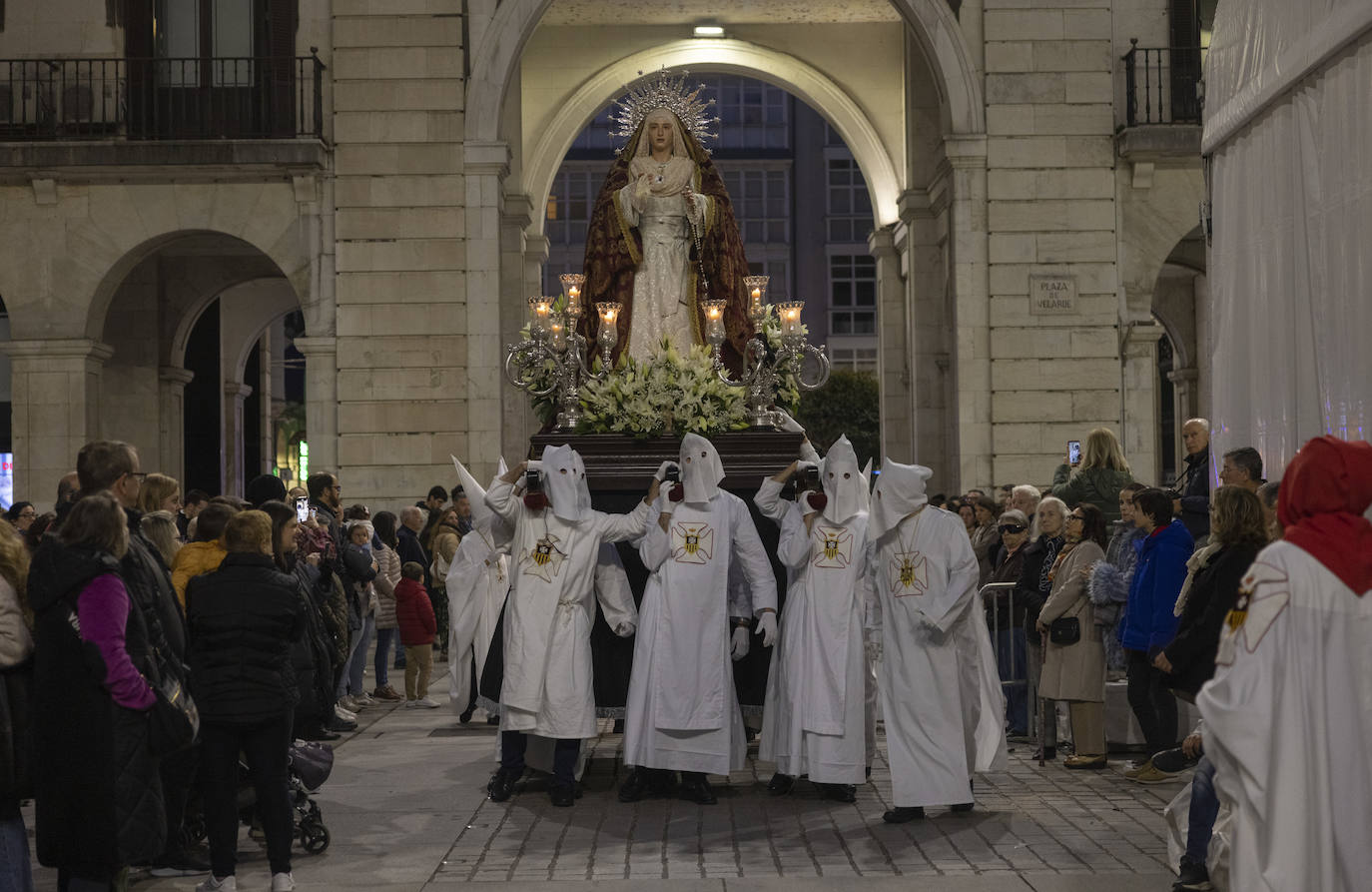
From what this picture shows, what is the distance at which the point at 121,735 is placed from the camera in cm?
663

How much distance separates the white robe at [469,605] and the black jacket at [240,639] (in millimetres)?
5177

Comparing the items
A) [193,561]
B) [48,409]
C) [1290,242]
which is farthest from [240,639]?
[48,409]

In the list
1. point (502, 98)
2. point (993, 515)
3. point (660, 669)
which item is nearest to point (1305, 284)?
point (660, 669)

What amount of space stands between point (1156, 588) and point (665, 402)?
377cm

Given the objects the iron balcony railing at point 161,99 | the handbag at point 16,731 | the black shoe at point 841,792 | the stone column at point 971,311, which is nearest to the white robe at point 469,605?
the black shoe at point 841,792

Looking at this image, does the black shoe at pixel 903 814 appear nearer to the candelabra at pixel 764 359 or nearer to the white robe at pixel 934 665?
the white robe at pixel 934 665

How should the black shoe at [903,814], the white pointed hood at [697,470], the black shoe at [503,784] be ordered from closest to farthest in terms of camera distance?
the black shoe at [903,814], the black shoe at [503,784], the white pointed hood at [697,470]

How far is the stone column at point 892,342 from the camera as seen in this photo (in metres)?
26.1

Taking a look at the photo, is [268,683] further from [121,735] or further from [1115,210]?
[1115,210]

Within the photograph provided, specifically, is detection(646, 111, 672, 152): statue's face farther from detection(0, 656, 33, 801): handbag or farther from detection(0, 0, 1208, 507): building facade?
detection(0, 656, 33, 801): handbag

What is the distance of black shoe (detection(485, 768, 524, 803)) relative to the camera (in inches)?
390

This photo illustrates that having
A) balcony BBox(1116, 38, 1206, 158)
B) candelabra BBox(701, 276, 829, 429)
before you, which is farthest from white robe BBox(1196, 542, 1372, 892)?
balcony BBox(1116, 38, 1206, 158)

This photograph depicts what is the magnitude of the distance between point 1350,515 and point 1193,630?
1728mm

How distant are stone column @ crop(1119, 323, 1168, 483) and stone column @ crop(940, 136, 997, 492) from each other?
1.70m
